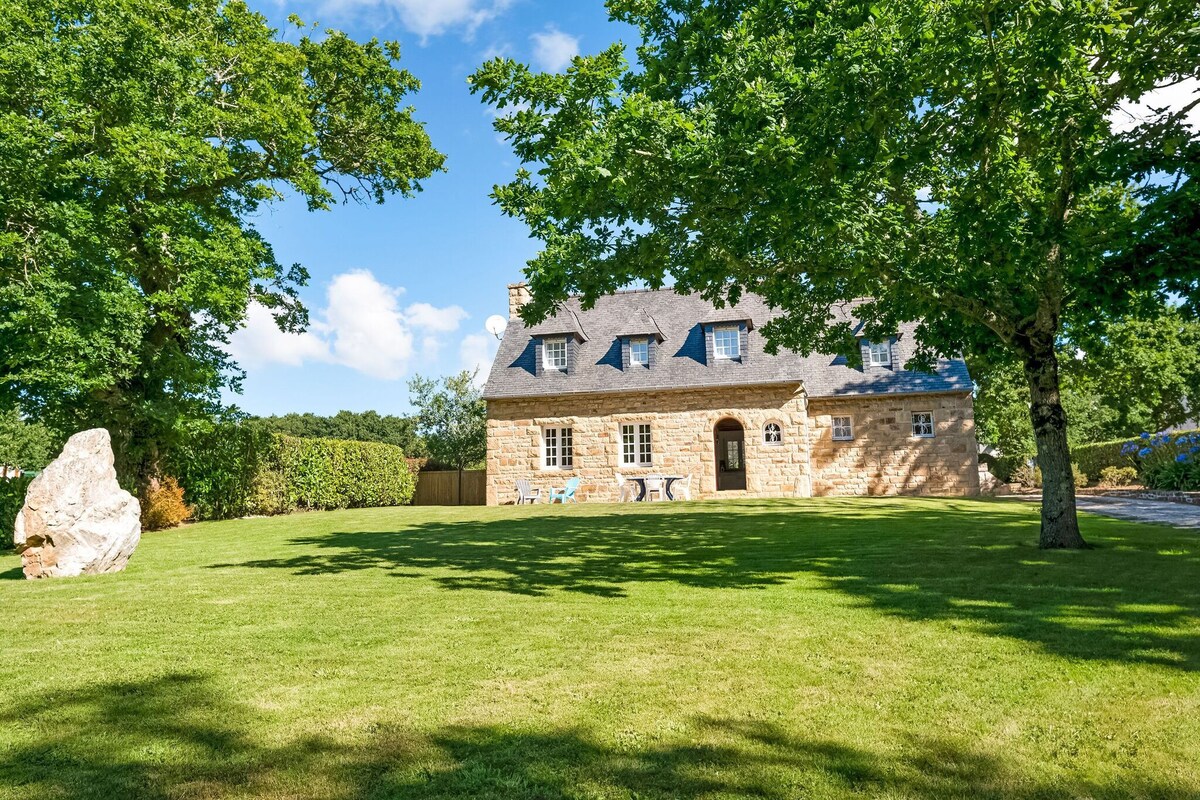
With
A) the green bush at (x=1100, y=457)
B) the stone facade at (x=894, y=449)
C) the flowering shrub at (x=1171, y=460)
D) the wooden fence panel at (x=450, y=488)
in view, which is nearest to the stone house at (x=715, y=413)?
the stone facade at (x=894, y=449)

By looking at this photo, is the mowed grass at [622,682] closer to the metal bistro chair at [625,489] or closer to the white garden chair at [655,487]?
the white garden chair at [655,487]

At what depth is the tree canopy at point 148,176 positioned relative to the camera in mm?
14523

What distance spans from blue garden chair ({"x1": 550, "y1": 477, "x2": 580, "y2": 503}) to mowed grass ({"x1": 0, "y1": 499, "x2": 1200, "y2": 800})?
1661 cm

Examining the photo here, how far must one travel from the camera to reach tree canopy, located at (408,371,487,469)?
37656 millimetres

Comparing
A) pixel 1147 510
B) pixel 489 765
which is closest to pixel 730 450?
pixel 1147 510

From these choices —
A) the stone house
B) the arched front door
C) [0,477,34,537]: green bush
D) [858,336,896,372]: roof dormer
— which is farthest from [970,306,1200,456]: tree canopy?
[0,477,34,537]: green bush

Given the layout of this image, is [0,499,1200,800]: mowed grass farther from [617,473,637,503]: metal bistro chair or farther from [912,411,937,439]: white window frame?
[912,411,937,439]: white window frame

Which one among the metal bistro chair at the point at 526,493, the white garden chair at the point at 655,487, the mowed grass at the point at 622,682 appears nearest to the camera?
the mowed grass at the point at 622,682

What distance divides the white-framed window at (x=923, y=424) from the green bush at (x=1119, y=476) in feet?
19.0

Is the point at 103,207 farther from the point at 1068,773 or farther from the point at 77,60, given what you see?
the point at 1068,773

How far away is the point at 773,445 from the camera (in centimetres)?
2528

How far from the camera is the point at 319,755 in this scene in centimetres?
316

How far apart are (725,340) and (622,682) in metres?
23.1

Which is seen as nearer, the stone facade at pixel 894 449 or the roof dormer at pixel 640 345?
the stone facade at pixel 894 449
